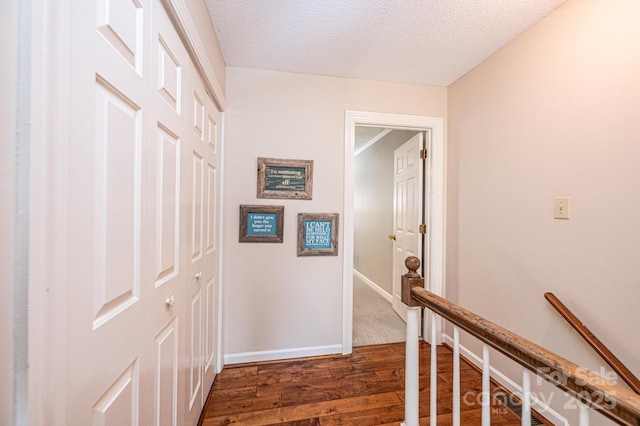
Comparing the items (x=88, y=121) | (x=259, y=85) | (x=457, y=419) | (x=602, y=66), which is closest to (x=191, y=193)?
(x=88, y=121)

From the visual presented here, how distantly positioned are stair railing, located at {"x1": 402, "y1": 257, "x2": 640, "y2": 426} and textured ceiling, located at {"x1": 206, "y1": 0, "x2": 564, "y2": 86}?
146 cm

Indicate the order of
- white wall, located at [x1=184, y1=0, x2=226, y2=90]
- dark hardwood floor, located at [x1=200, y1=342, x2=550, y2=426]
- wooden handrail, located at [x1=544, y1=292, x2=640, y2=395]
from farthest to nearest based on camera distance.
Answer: dark hardwood floor, located at [x1=200, y1=342, x2=550, y2=426] < white wall, located at [x1=184, y1=0, x2=226, y2=90] < wooden handrail, located at [x1=544, y1=292, x2=640, y2=395]

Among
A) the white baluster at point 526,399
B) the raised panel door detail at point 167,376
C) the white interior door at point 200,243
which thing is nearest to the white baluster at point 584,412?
the white baluster at point 526,399

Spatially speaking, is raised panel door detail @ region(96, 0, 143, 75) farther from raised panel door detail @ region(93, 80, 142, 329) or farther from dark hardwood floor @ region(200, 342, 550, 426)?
dark hardwood floor @ region(200, 342, 550, 426)

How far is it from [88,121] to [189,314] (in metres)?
1.02

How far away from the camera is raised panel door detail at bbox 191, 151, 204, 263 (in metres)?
1.31

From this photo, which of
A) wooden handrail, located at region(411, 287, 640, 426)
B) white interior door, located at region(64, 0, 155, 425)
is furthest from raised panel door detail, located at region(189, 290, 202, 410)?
wooden handrail, located at region(411, 287, 640, 426)

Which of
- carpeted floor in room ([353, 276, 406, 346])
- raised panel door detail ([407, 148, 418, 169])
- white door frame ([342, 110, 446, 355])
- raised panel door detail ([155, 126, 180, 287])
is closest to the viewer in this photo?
raised panel door detail ([155, 126, 180, 287])

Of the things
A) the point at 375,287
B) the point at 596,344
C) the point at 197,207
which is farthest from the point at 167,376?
the point at 375,287

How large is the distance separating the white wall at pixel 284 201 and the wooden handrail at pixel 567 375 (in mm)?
1450

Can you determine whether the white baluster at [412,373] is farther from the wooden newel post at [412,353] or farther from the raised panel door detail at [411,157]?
the raised panel door detail at [411,157]

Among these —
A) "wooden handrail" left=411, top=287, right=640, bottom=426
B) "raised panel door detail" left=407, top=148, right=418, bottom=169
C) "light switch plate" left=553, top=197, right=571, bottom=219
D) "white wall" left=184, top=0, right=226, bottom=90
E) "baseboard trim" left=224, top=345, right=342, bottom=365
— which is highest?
"white wall" left=184, top=0, right=226, bottom=90

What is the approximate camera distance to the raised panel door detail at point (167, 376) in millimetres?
924

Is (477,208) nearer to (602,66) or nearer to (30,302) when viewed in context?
(602,66)
